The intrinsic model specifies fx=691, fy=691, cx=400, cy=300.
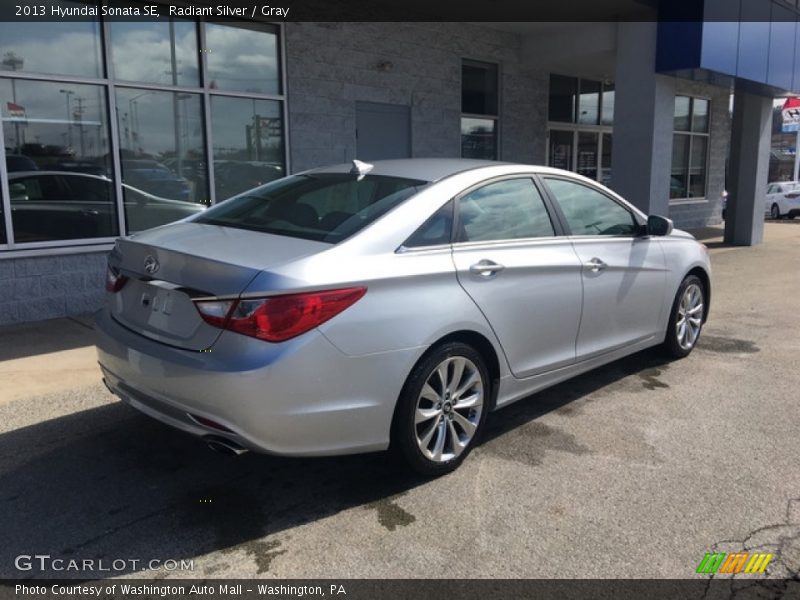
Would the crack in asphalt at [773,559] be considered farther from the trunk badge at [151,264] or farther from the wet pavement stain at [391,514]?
the trunk badge at [151,264]

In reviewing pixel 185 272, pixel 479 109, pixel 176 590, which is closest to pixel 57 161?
pixel 185 272

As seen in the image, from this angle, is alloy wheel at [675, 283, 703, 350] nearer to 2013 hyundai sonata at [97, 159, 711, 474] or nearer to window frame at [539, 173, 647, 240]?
window frame at [539, 173, 647, 240]

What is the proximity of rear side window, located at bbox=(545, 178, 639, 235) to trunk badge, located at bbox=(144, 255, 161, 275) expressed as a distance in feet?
8.20

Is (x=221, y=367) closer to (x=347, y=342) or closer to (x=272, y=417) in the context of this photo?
(x=272, y=417)

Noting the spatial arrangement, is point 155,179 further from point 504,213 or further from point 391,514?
point 391,514

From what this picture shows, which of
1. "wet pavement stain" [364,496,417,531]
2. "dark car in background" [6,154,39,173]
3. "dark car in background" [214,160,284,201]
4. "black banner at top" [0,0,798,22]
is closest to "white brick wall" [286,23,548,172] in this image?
"black banner at top" [0,0,798,22]

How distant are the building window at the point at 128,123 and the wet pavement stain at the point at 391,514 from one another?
5318 millimetres

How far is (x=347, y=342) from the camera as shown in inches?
122

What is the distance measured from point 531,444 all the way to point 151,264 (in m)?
2.37

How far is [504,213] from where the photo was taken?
4.11 meters

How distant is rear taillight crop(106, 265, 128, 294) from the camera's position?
358 centimetres

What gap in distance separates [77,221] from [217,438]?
17.1 ft

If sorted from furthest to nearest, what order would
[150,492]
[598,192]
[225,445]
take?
1. [598,192]
2. [150,492]
3. [225,445]

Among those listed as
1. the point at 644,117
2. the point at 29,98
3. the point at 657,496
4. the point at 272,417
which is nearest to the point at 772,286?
the point at 644,117
